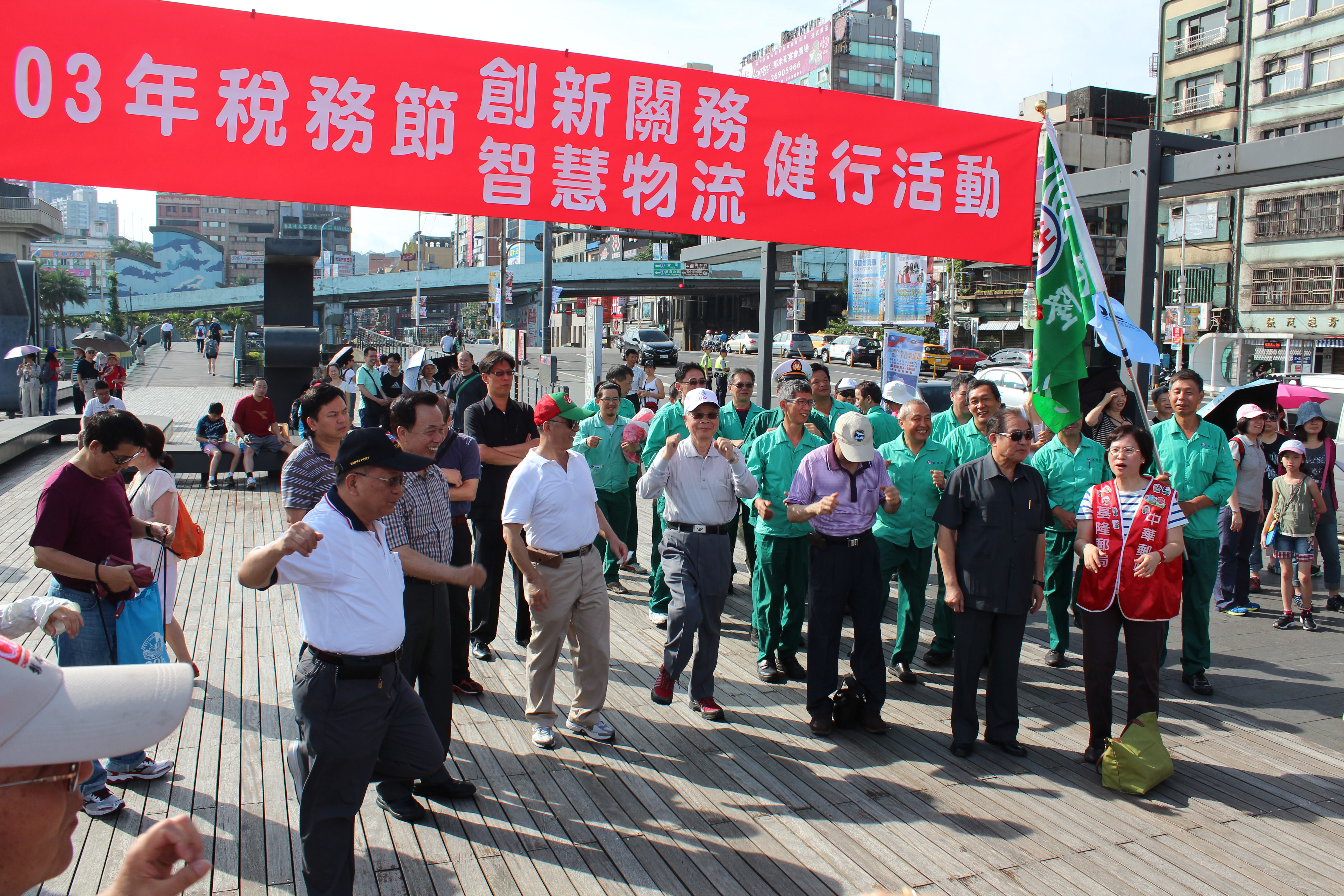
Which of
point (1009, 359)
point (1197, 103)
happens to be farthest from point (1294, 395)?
point (1197, 103)

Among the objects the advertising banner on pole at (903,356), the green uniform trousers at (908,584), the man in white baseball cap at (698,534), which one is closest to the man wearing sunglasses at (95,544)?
the man in white baseball cap at (698,534)

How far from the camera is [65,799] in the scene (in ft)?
4.88

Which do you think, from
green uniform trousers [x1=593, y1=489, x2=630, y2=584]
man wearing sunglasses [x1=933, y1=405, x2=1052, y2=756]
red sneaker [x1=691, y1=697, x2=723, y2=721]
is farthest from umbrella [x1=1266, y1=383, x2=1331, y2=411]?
red sneaker [x1=691, y1=697, x2=723, y2=721]

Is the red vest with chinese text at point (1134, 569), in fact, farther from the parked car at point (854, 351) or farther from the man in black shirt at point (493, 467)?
the parked car at point (854, 351)

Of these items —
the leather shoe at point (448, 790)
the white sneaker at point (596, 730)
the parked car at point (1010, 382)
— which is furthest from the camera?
the parked car at point (1010, 382)

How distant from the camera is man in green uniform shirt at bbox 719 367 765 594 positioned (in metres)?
7.41

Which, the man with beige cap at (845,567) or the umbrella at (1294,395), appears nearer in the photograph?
the man with beige cap at (845,567)

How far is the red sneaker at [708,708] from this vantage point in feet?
16.9

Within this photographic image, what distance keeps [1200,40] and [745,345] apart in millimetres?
27666

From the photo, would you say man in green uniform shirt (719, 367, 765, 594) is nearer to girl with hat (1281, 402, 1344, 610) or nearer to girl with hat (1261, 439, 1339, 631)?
girl with hat (1261, 439, 1339, 631)

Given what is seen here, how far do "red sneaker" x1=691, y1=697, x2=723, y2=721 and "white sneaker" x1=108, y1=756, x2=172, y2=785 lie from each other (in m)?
2.70

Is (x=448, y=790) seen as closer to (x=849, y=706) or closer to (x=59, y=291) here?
(x=849, y=706)

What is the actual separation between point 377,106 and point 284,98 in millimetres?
484

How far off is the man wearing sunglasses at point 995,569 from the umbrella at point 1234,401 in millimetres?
2978
